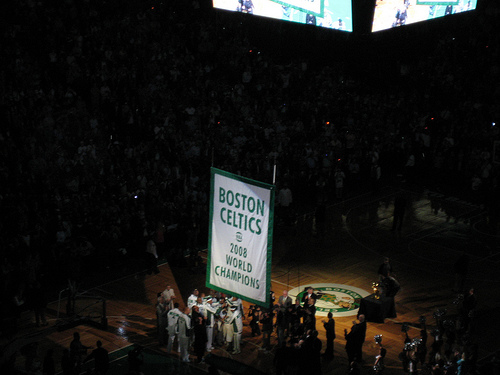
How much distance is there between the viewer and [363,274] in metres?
24.1

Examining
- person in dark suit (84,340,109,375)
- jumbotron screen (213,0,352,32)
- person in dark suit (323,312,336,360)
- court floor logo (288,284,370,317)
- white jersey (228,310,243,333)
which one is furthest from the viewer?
jumbotron screen (213,0,352,32)

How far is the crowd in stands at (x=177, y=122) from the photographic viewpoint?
2425 cm

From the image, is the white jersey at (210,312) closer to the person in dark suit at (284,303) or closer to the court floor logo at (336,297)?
the person in dark suit at (284,303)

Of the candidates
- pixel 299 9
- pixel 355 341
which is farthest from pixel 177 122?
pixel 355 341

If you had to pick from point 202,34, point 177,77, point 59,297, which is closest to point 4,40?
point 177,77

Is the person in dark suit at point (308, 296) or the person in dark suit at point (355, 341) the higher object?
the person in dark suit at point (308, 296)

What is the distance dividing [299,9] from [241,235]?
23279 millimetres

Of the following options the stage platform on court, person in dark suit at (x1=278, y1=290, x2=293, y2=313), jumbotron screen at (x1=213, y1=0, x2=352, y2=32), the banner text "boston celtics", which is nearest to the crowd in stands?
the stage platform on court

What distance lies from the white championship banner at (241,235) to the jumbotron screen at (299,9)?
875 inches

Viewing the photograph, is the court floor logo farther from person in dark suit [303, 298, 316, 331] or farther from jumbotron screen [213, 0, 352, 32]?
jumbotron screen [213, 0, 352, 32]

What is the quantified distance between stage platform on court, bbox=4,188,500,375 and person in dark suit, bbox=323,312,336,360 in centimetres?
Result: 25

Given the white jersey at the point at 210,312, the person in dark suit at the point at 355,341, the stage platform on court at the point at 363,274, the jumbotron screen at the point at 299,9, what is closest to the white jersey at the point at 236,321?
the white jersey at the point at 210,312

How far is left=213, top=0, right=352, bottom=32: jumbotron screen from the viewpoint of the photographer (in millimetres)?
34812

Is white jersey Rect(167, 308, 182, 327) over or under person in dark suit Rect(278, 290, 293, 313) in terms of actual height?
under
